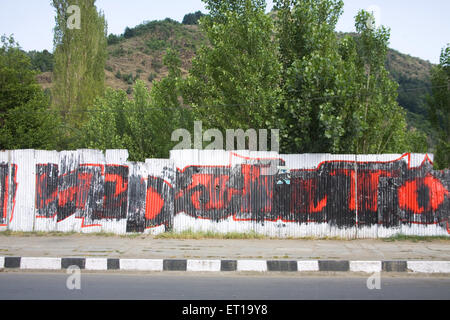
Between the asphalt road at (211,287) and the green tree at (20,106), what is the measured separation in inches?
381

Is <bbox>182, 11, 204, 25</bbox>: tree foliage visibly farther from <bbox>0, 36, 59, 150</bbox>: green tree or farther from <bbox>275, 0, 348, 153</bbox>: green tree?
<bbox>275, 0, 348, 153</bbox>: green tree

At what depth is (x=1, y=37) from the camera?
1705 centimetres

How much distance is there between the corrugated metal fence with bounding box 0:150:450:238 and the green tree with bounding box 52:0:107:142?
802 inches

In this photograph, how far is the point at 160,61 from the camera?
2788 inches

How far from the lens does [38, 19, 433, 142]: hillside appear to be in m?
60.2

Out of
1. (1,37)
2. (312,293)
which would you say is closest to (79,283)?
(312,293)

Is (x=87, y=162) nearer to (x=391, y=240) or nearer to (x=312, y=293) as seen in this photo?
(x=312, y=293)

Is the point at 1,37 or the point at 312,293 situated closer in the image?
the point at 312,293

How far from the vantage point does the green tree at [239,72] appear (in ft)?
46.0

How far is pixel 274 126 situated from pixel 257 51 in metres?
3.40

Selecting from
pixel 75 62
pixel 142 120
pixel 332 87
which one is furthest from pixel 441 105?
pixel 75 62

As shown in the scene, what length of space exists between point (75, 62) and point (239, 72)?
20.6 metres

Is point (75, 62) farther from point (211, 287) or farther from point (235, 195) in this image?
point (211, 287)

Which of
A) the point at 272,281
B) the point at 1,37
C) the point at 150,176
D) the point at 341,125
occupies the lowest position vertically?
A: the point at 272,281
